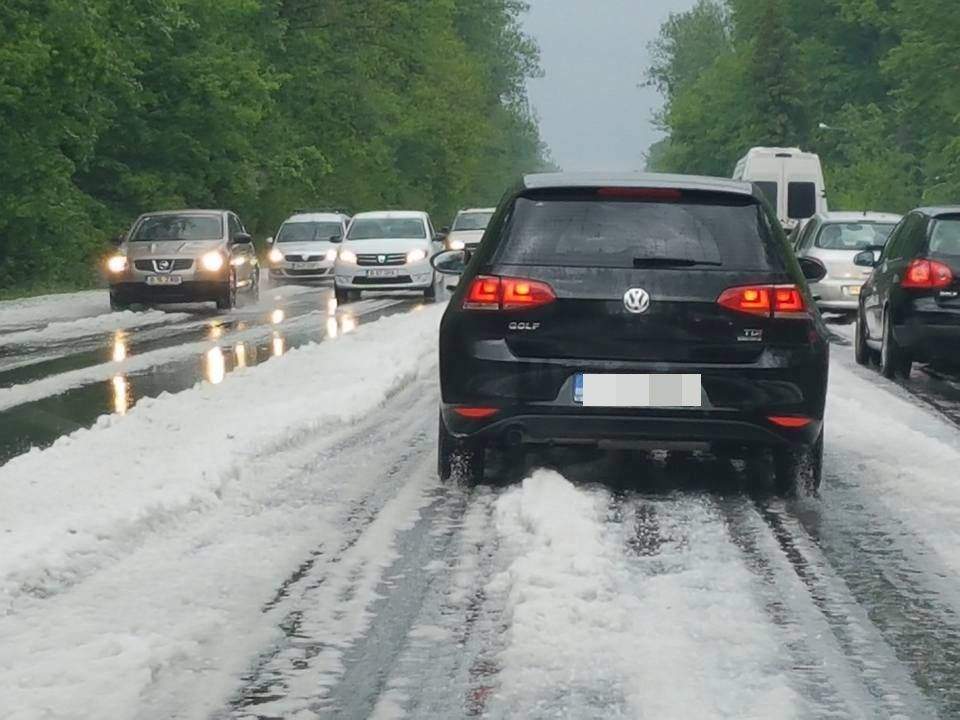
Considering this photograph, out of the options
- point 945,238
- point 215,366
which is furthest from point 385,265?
point 945,238

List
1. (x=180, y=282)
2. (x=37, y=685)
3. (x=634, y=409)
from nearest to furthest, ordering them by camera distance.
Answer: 1. (x=37, y=685)
2. (x=634, y=409)
3. (x=180, y=282)

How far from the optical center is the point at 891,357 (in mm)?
15867

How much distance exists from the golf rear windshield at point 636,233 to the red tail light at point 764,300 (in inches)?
4.8

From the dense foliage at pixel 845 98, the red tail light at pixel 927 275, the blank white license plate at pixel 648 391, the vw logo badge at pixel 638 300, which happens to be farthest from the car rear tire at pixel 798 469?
the dense foliage at pixel 845 98

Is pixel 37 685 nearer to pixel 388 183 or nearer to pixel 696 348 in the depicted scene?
pixel 696 348

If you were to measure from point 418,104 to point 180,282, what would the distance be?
52.1 metres

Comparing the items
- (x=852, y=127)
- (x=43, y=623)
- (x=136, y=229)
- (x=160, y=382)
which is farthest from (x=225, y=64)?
(x=852, y=127)

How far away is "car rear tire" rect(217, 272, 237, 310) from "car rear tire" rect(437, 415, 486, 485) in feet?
62.9

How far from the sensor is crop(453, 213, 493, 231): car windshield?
1667 inches

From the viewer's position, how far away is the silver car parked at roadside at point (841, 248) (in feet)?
81.2

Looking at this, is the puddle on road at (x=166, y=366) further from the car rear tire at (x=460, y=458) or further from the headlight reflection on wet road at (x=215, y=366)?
the car rear tire at (x=460, y=458)

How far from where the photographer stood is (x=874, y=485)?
9180 millimetres

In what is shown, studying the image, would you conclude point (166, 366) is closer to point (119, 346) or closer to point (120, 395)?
point (120, 395)

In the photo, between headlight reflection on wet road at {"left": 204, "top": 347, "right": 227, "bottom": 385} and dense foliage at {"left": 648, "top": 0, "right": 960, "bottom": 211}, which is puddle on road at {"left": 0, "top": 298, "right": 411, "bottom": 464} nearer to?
headlight reflection on wet road at {"left": 204, "top": 347, "right": 227, "bottom": 385}
